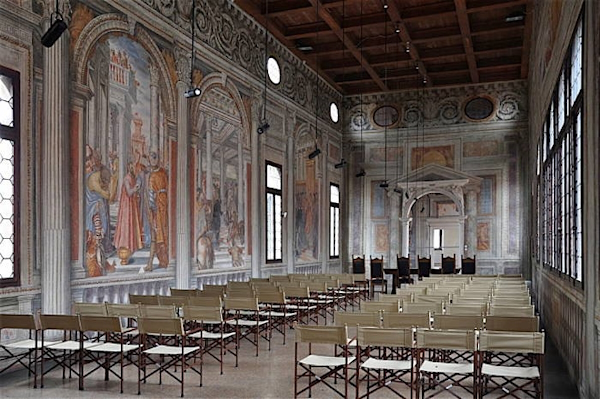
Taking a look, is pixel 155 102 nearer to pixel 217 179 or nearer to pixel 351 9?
pixel 217 179

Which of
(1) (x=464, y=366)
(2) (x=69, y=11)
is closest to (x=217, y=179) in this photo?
(2) (x=69, y=11)

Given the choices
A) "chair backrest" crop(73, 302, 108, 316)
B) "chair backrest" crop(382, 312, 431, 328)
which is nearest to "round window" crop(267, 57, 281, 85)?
"chair backrest" crop(73, 302, 108, 316)

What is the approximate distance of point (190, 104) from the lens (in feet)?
48.0

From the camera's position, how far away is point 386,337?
6.50 m

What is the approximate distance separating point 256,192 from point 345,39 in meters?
6.67

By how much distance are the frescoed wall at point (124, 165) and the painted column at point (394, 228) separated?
50.6 feet

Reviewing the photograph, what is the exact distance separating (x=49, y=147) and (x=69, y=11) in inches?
104

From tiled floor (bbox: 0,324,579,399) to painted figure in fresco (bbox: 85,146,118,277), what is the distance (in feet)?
9.75

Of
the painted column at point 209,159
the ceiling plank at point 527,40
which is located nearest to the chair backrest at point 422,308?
the painted column at point 209,159

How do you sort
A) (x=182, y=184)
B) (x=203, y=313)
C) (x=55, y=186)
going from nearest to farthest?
(x=203, y=313)
(x=55, y=186)
(x=182, y=184)

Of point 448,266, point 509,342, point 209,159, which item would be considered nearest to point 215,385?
point 509,342

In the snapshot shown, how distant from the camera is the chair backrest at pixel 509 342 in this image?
240 inches

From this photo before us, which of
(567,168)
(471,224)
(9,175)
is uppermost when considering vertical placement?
(567,168)

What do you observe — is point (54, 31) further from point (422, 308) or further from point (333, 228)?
point (333, 228)
